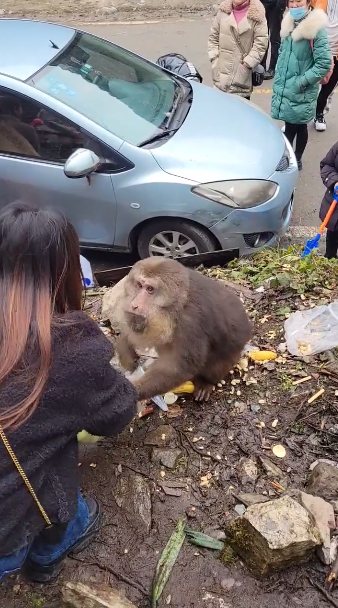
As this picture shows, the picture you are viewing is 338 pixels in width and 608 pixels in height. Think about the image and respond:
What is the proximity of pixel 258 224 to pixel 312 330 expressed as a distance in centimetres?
148

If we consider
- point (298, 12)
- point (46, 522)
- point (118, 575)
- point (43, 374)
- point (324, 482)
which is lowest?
point (118, 575)

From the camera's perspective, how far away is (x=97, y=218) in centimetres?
512

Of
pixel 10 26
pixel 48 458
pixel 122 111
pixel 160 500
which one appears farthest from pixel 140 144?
pixel 48 458

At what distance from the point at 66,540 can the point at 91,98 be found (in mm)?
3813

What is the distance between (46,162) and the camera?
494 cm

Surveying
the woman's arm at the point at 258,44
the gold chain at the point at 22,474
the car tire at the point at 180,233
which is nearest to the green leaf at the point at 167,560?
the gold chain at the point at 22,474

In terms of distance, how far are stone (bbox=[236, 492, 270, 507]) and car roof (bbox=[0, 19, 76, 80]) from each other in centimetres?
387

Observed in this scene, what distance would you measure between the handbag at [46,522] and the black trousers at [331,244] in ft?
12.0

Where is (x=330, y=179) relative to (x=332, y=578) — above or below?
above

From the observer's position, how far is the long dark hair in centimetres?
179

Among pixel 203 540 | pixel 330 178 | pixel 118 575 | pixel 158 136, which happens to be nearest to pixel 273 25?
pixel 158 136

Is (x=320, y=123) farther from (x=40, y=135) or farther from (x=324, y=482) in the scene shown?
(x=324, y=482)

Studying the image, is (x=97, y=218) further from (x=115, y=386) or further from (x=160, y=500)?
(x=115, y=386)

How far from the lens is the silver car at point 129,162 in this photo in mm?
4809
